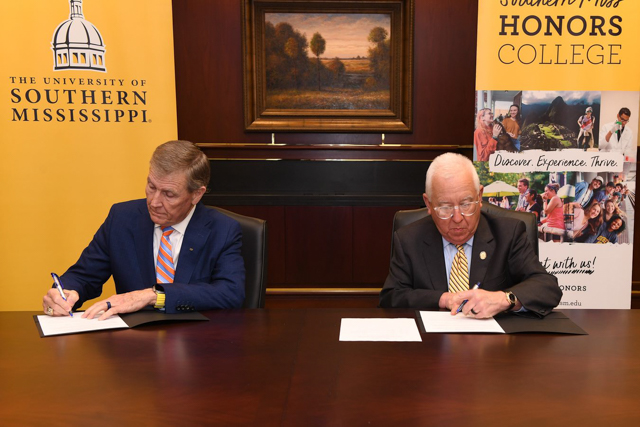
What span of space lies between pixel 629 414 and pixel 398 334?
672mm

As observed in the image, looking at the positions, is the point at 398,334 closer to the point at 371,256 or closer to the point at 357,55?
the point at 371,256

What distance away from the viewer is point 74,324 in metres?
1.90

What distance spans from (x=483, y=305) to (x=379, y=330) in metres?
0.36

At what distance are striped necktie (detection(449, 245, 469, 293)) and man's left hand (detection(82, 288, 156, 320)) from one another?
1.13 meters

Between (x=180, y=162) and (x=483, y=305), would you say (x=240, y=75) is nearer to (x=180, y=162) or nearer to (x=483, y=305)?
(x=180, y=162)

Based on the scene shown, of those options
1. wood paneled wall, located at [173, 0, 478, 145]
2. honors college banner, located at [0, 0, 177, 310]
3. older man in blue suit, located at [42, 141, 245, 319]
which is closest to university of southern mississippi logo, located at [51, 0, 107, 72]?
honors college banner, located at [0, 0, 177, 310]

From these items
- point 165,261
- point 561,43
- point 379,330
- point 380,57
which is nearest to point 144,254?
point 165,261

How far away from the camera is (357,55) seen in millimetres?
5020

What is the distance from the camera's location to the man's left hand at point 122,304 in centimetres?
194

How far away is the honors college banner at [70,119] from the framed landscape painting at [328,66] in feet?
3.96

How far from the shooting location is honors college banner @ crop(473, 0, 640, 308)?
12.7ft

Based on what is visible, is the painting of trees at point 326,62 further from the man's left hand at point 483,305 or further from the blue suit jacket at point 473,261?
the man's left hand at point 483,305

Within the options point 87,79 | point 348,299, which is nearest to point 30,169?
point 87,79

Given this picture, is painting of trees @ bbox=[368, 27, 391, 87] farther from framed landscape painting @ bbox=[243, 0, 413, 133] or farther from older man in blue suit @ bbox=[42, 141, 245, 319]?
older man in blue suit @ bbox=[42, 141, 245, 319]
